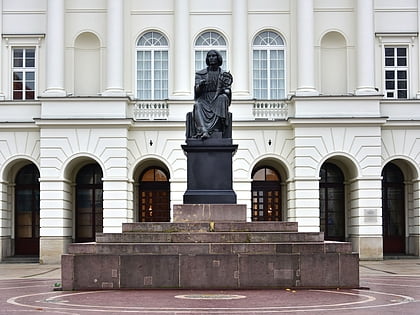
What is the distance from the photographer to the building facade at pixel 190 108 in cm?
4116

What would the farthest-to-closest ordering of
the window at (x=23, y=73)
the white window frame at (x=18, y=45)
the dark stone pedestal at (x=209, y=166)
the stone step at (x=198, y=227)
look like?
the window at (x=23, y=73), the white window frame at (x=18, y=45), the dark stone pedestal at (x=209, y=166), the stone step at (x=198, y=227)

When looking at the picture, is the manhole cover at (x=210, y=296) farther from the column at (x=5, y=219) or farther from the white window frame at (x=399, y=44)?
the white window frame at (x=399, y=44)

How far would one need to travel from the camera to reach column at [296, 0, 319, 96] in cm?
4203

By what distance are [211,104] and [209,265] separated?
6019 millimetres

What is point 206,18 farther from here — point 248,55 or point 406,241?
point 406,241

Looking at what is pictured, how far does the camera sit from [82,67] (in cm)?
4362

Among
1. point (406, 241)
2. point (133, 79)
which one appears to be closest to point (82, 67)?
point (133, 79)

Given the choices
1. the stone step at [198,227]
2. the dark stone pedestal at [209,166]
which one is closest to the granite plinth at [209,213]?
the dark stone pedestal at [209,166]

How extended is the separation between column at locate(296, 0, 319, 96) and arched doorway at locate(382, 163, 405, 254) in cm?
663

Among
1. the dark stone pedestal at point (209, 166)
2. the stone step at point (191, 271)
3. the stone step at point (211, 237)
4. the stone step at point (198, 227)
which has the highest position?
the dark stone pedestal at point (209, 166)

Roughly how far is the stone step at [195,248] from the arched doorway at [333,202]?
2440cm

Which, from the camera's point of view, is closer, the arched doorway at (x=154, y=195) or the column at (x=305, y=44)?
the column at (x=305, y=44)

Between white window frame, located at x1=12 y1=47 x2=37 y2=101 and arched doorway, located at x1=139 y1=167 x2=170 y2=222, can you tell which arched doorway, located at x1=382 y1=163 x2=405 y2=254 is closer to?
arched doorway, located at x1=139 y1=167 x2=170 y2=222

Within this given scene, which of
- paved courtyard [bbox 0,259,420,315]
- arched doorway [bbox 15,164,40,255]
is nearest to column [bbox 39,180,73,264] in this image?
arched doorway [bbox 15,164,40,255]
